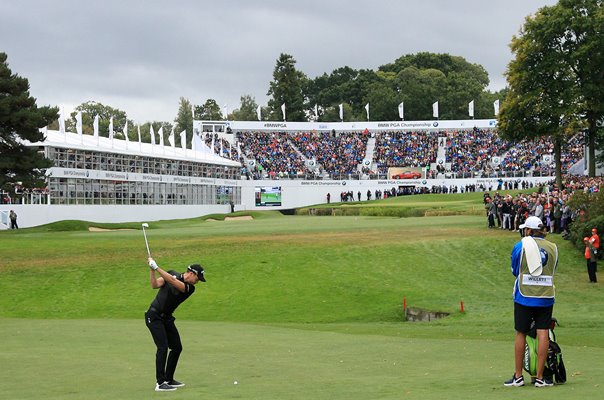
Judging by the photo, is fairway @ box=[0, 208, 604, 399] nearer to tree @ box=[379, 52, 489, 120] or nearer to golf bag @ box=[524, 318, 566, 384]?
golf bag @ box=[524, 318, 566, 384]

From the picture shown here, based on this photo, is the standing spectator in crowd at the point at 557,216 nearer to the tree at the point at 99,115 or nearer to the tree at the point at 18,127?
the tree at the point at 18,127

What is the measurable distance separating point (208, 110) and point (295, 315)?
547 ft

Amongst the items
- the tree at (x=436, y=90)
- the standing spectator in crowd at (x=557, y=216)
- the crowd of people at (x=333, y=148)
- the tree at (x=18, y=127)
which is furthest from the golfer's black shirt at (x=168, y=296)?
the tree at (x=436, y=90)

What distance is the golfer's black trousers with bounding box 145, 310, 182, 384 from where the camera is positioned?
13.1m

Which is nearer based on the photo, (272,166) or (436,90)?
(272,166)

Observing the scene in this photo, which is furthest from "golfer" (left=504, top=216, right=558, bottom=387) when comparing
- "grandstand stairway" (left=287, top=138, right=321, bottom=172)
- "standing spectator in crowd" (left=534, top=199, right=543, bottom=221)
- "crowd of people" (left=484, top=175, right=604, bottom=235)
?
"grandstand stairway" (left=287, top=138, right=321, bottom=172)

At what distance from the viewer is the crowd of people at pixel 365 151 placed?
4491 inches

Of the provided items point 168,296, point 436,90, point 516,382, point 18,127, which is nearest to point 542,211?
point 516,382

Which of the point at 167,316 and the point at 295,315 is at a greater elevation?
the point at 167,316

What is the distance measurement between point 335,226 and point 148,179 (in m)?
40.0

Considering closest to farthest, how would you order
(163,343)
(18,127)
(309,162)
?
1. (163,343)
2. (18,127)
3. (309,162)

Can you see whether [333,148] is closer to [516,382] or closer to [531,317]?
[531,317]

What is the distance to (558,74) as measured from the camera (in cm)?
6962

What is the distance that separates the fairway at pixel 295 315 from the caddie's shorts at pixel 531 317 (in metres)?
0.91
